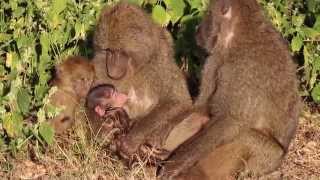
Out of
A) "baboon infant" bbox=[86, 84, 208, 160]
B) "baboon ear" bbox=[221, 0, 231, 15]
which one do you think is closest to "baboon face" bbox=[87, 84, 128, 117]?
"baboon infant" bbox=[86, 84, 208, 160]

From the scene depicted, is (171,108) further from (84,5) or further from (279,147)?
(84,5)

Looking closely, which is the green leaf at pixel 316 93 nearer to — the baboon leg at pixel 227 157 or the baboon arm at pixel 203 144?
the baboon leg at pixel 227 157

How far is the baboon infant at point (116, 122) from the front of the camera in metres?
6.08

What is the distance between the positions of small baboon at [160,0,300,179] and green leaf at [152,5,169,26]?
75 cm

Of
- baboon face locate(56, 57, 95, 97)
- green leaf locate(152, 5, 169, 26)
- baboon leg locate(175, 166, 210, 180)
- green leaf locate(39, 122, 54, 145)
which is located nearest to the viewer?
baboon leg locate(175, 166, 210, 180)

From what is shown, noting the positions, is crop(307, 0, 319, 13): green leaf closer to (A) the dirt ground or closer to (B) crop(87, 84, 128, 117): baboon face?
(A) the dirt ground

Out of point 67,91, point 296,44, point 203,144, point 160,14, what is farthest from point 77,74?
point 296,44

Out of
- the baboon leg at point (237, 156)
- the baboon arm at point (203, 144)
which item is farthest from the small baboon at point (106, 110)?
the baboon leg at point (237, 156)

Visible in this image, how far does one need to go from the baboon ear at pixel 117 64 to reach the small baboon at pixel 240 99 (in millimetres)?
475

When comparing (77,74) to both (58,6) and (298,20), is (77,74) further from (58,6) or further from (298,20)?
(298,20)

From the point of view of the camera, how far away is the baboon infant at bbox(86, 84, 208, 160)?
608cm

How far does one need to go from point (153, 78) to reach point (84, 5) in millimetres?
970

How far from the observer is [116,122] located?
6.26 m

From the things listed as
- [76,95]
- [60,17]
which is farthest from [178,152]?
[60,17]
